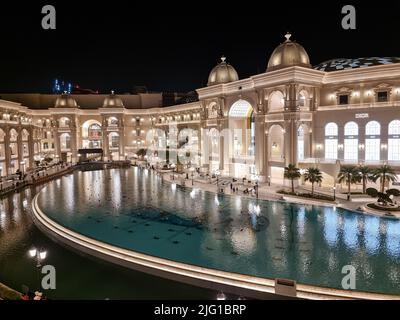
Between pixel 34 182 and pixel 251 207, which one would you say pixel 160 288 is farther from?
pixel 34 182

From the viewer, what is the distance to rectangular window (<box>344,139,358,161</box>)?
41500 millimetres

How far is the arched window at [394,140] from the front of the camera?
38.1 m

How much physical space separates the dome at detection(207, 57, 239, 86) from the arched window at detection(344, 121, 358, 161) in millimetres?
21843

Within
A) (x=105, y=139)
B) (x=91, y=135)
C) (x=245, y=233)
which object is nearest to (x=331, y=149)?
(x=245, y=233)

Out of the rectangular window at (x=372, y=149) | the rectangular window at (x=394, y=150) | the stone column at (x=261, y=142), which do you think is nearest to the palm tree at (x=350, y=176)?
the rectangular window at (x=372, y=149)

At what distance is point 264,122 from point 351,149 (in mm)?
12369

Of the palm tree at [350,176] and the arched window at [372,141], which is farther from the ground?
the arched window at [372,141]

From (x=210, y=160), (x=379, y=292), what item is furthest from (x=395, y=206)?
(x=210, y=160)

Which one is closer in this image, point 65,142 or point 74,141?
point 74,141

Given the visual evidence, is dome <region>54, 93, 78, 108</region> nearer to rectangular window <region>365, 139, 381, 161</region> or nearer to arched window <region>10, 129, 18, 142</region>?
arched window <region>10, 129, 18, 142</region>

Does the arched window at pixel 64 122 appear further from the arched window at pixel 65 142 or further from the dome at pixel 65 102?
A: the dome at pixel 65 102

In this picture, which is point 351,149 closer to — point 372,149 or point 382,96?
point 372,149

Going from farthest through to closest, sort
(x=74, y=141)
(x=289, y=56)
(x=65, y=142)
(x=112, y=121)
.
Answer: (x=112, y=121)
(x=65, y=142)
(x=74, y=141)
(x=289, y=56)

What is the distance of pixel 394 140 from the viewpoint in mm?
38344
